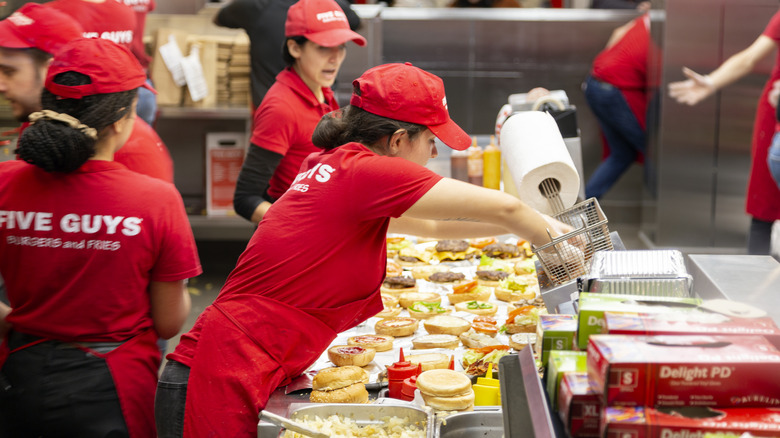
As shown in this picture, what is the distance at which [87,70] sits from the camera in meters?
2.37

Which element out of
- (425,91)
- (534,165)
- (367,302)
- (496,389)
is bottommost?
(496,389)

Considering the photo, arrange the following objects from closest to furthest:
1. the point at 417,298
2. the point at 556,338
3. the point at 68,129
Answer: the point at 556,338 < the point at 68,129 < the point at 417,298

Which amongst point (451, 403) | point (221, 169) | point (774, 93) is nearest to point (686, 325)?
point (451, 403)

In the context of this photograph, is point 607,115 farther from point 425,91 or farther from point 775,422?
point 775,422

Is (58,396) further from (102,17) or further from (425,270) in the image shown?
(102,17)

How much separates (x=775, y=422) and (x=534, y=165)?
1.27 m

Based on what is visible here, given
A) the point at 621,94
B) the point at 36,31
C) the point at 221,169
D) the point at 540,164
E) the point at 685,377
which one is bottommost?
the point at 221,169

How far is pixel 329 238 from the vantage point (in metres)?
2.12

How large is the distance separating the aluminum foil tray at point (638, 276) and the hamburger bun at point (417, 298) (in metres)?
1.14

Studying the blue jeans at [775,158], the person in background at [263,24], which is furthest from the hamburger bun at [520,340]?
the person in background at [263,24]

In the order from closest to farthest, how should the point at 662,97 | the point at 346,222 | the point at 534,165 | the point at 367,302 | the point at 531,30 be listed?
the point at 346,222, the point at 367,302, the point at 534,165, the point at 662,97, the point at 531,30

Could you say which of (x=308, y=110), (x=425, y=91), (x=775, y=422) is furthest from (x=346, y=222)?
(x=308, y=110)

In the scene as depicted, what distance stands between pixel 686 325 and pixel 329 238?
99cm

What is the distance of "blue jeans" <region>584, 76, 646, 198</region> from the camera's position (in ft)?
23.8
